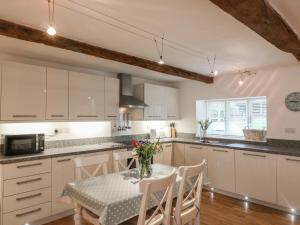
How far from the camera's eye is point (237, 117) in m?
4.38

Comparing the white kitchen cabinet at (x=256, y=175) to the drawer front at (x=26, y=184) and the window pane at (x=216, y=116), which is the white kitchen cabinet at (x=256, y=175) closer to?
the window pane at (x=216, y=116)

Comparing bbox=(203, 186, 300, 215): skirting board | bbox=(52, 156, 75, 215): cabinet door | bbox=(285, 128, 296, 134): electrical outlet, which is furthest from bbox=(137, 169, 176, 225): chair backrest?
bbox=(285, 128, 296, 134): electrical outlet

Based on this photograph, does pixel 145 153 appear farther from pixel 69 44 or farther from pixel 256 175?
pixel 256 175

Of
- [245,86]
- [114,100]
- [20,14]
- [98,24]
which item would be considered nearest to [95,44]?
[98,24]

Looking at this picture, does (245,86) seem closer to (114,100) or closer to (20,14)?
(114,100)

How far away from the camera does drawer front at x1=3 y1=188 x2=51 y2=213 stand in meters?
2.44

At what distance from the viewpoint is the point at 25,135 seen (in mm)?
2793

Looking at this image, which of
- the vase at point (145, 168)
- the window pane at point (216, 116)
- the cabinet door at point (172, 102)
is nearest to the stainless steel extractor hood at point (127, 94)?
the cabinet door at point (172, 102)

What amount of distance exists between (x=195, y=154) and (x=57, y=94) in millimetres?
2720

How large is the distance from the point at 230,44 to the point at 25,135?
9.36 feet

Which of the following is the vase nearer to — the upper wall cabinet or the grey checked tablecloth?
the grey checked tablecloth

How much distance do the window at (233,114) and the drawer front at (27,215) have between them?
344 cm

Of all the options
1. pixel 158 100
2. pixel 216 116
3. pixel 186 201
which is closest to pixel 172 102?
pixel 158 100

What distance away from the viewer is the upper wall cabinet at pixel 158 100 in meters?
4.36
